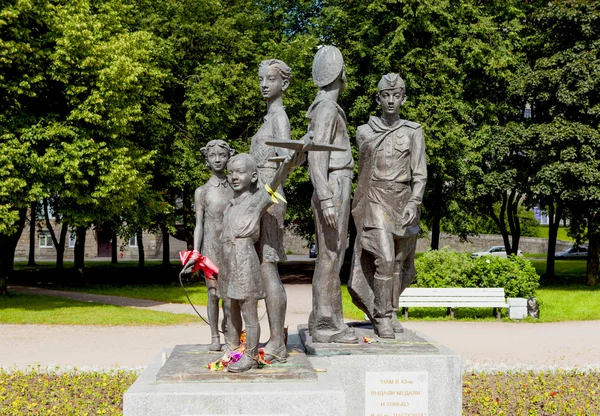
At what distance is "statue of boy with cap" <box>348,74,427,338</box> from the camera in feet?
22.9

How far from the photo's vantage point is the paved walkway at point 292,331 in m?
10.6

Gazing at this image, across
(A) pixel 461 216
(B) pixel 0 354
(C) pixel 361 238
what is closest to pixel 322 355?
(C) pixel 361 238

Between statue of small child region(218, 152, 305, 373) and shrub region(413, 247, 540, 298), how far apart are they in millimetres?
11561

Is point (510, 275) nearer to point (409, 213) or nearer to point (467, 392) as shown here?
point (467, 392)

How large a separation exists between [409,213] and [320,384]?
226cm

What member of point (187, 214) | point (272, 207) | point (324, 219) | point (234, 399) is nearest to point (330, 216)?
point (324, 219)

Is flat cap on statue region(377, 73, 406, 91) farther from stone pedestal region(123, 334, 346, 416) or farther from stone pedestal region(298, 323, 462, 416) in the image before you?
stone pedestal region(123, 334, 346, 416)

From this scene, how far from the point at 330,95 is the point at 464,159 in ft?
57.5

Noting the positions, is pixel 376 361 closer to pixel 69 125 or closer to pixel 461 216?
pixel 69 125

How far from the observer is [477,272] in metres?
16.7

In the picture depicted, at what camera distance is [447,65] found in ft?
75.4

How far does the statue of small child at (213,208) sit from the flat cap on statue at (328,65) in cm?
116

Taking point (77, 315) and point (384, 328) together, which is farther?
point (77, 315)

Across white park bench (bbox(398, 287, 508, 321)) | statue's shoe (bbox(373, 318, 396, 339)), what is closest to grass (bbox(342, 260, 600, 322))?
white park bench (bbox(398, 287, 508, 321))
